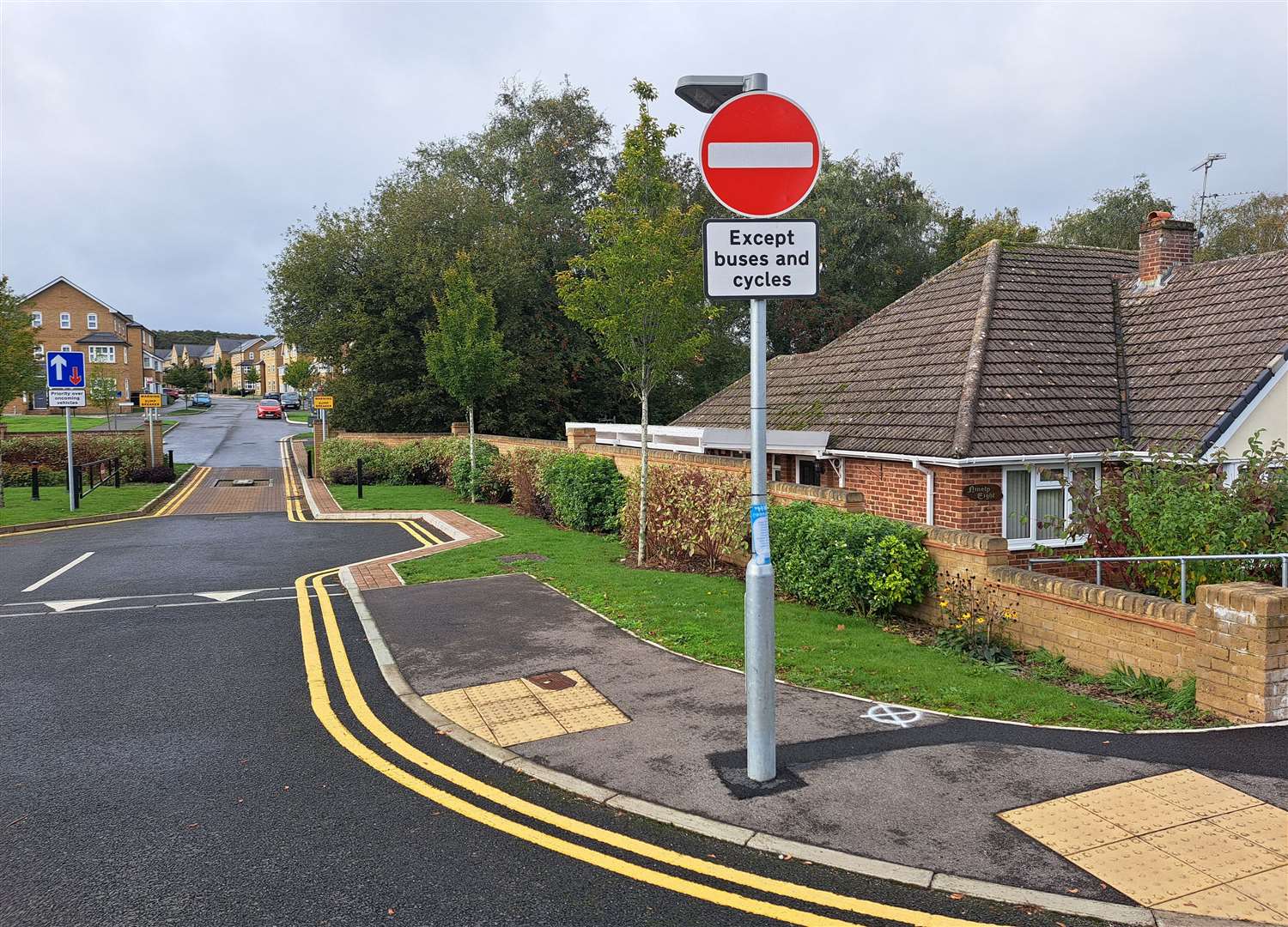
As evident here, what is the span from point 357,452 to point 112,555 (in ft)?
46.5

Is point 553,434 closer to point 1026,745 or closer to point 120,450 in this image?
point 120,450

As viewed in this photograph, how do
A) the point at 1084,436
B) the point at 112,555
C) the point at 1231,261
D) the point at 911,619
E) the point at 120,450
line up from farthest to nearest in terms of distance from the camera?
1. the point at 120,450
2. the point at 1231,261
3. the point at 112,555
4. the point at 1084,436
5. the point at 911,619

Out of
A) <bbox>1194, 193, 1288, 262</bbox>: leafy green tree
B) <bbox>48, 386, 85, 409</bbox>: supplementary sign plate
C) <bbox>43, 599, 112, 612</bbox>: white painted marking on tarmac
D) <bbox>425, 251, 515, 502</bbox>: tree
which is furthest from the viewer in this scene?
<bbox>1194, 193, 1288, 262</bbox>: leafy green tree

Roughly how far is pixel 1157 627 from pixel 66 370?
23225mm

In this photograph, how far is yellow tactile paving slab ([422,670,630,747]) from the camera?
241 inches

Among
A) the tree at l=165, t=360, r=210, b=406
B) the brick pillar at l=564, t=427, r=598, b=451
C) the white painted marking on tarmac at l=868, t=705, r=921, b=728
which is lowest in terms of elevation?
the white painted marking on tarmac at l=868, t=705, r=921, b=728

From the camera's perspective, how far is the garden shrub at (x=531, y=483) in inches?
749

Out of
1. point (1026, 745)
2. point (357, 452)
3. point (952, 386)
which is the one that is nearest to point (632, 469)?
point (952, 386)

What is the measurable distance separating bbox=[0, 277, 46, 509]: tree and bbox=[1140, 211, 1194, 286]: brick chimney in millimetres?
29672

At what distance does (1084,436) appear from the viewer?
43.4ft

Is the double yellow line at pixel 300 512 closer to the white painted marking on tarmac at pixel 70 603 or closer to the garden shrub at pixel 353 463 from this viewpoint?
the garden shrub at pixel 353 463

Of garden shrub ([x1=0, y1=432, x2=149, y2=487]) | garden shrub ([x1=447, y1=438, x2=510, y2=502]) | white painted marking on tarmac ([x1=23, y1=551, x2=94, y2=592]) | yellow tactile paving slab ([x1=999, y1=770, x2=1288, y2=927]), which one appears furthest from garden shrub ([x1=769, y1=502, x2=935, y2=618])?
garden shrub ([x1=0, y1=432, x2=149, y2=487])

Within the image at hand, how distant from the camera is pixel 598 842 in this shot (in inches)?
179

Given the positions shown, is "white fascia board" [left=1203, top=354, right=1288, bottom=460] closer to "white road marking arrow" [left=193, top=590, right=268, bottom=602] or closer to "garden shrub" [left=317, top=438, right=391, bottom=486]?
"white road marking arrow" [left=193, top=590, right=268, bottom=602]
